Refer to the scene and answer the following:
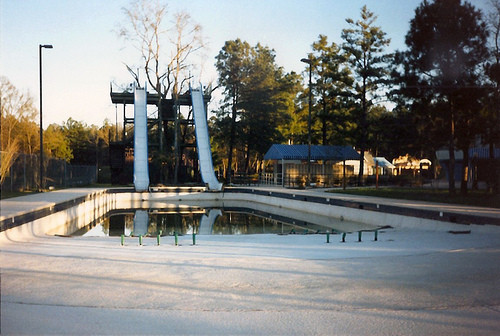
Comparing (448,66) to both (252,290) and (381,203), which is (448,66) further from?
(252,290)

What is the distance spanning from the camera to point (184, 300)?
6.18 m

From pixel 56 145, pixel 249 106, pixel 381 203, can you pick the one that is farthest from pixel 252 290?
pixel 56 145

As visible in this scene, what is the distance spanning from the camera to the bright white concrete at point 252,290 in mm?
5254

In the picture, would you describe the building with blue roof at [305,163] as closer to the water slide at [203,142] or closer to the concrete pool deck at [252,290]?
the water slide at [203,142]

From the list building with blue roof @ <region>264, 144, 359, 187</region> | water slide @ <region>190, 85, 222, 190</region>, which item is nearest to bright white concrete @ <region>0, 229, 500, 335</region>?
water slide @ <region>190, 85, 222, 190</region>

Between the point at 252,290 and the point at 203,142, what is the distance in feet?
116

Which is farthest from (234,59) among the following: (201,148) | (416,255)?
(416,255)

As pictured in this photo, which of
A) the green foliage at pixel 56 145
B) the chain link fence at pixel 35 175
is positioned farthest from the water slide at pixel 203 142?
the green foliage at pixel 56 145

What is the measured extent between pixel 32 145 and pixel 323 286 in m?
52.6

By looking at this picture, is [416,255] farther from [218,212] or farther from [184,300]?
[218,212]

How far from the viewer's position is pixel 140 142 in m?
40.3

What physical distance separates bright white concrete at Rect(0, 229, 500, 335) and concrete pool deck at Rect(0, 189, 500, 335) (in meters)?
0.01

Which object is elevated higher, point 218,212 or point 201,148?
point 201,148

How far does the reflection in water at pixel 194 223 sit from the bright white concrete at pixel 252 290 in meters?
8.53
